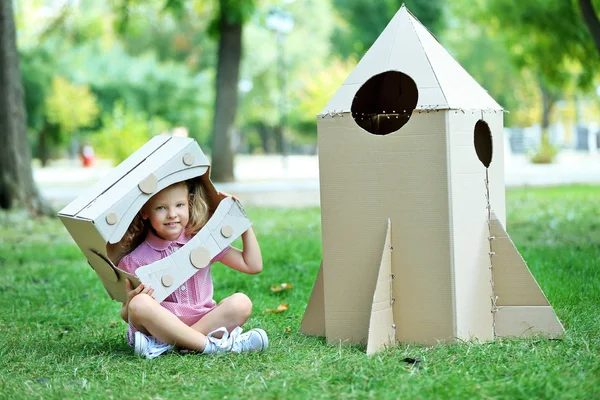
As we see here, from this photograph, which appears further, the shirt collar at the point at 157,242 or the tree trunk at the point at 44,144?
the tree trunk at the point at 44,144

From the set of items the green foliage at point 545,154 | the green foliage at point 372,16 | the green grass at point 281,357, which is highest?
the green foliage at point 372,16

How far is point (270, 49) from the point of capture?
47.0 m

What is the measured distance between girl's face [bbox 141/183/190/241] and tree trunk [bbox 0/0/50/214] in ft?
25.4

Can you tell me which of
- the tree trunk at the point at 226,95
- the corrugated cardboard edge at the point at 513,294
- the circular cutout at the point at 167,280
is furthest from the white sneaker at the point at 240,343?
the tree trunk at the point at 226,95

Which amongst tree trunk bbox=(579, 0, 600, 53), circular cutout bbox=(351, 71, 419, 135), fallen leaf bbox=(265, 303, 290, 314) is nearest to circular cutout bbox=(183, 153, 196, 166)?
circular cutout bbox=(351, 71, 419, 135)

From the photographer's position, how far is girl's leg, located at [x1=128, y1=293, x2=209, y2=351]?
3.55 meters

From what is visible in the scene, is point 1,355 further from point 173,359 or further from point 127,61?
point 127,61

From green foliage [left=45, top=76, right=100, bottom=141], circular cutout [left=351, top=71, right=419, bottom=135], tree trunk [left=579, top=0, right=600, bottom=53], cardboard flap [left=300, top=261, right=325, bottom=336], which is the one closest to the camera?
cardboard flap [left=300, top=261, right=325, bottom=336]

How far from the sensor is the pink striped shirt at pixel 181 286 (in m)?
3.73

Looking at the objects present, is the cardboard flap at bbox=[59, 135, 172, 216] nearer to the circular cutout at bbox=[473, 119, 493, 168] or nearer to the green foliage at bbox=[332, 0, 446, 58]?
the circular cutout at bbox=[473, 119, 493, 168]

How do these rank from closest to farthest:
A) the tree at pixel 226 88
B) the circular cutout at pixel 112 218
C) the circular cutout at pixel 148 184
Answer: the circular cutout at pixel 112 218 < the circular cutout at pixel 148 184 < the tree at pixel 226 88

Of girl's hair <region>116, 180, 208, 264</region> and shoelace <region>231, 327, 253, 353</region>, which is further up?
girl's hair <region>116, 180, 208, 264</region>

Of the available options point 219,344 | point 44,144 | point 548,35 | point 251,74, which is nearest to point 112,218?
point 219,344

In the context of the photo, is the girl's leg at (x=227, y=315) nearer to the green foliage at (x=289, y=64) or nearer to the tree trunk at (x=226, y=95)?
the tree trunk at (x=226, y=95)
